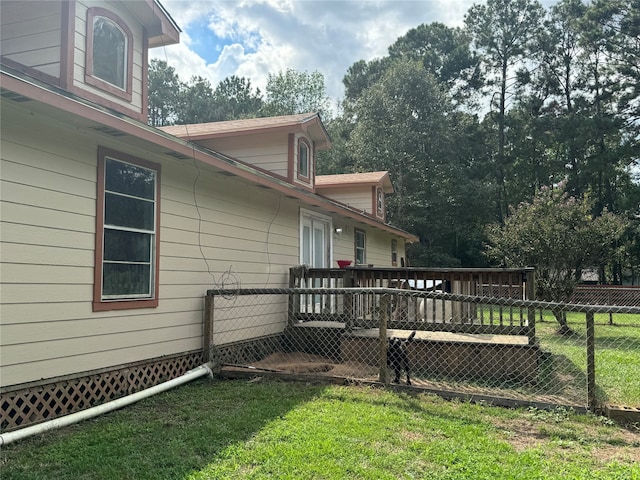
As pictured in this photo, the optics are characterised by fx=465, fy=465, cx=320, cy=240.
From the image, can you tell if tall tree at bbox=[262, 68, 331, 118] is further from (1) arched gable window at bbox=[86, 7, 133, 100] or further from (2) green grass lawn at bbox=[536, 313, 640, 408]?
(1) arched gable window at bbox=[86, 7, 133, 100]

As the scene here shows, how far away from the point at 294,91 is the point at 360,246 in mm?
23153

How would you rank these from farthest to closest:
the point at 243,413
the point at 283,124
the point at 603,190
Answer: the point at 603,190 → the point at 283,124 → the point at 243,413

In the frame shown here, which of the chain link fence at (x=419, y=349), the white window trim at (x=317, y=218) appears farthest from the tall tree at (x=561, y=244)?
the white window trim at (x=317, y=218)

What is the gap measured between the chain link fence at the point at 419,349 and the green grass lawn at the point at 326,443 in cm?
58

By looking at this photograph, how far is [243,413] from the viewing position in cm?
426

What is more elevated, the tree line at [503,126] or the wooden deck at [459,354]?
the tree line at [503,126]

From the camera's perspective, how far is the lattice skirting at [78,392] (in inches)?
149

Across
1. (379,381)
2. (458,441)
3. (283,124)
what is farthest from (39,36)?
(458,441)

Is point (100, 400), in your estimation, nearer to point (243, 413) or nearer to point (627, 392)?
point (243, 413)

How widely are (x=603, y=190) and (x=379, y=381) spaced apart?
91.3ft

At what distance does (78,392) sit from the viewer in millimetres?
4324

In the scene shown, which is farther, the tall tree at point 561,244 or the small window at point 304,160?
the tall tree at point 561,244

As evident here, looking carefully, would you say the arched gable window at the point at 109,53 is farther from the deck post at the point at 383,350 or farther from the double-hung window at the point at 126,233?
the deck post at the point at 383,350

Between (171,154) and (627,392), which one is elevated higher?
(171,154)
